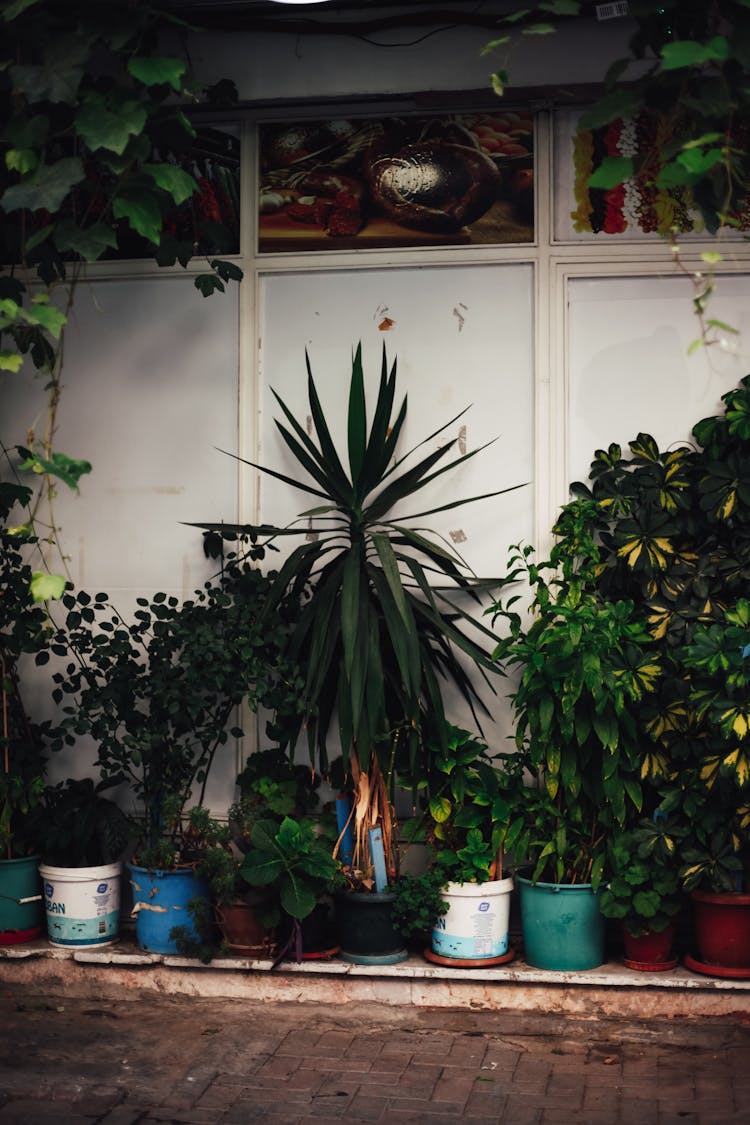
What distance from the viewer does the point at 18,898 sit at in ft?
16.3

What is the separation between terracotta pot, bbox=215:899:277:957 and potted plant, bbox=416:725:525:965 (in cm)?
60

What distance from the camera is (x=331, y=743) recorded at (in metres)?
5.16

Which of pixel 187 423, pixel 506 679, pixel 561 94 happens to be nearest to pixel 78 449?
pixel 187 423

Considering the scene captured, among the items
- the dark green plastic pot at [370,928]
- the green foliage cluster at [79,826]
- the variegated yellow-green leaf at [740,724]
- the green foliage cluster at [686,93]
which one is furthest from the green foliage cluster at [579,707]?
the green foliage cluster at [686,93]

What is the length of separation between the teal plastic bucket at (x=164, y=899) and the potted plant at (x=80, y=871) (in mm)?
155

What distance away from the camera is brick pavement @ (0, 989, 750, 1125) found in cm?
369

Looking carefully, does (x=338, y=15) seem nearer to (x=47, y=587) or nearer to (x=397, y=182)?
(x=397, y=182)

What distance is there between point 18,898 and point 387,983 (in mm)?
1496

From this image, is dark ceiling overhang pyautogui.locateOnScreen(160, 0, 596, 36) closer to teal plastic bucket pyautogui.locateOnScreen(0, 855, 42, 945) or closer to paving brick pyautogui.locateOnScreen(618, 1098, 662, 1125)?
teal plastic bucket pyautogui.locateOnScreen(0, 855, 42, 945)

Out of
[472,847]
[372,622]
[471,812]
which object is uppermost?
[372,622]

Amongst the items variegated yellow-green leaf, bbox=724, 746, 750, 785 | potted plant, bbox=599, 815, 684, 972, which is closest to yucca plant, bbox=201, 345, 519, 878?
potted plant, bbox=599, 815, 684, 972

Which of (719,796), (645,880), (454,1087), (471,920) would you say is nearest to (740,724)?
(719,796)

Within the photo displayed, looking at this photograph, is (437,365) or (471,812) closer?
(471,812)

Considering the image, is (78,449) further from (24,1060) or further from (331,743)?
(24,1060)
